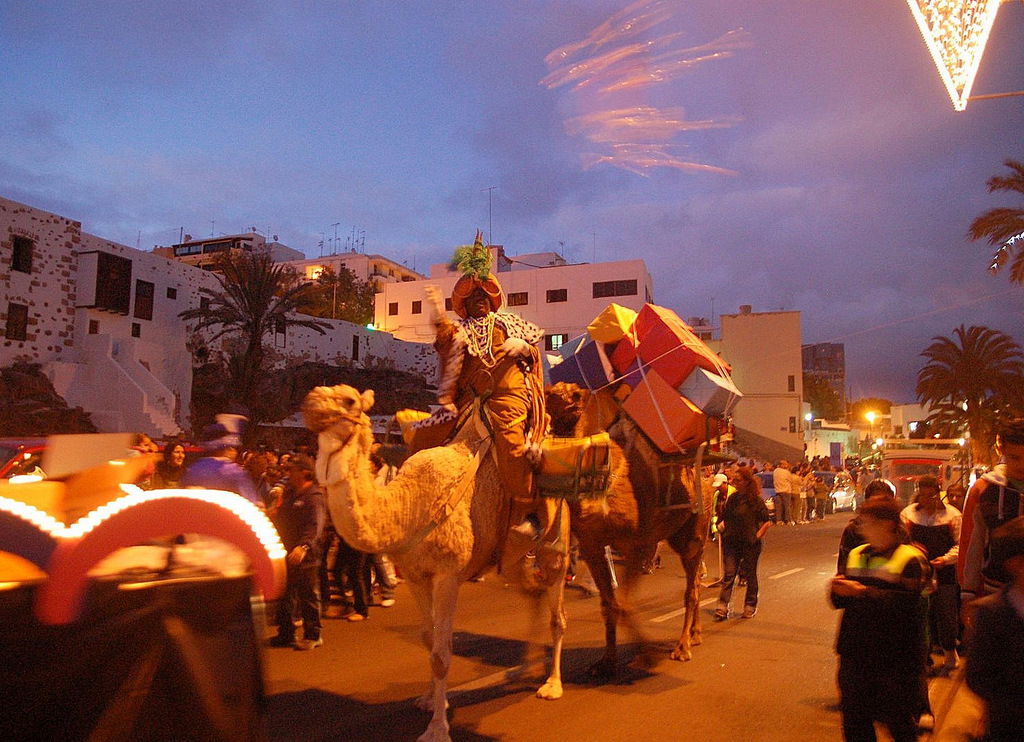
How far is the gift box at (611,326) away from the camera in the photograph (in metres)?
8.12

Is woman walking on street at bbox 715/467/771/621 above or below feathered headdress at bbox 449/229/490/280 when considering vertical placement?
below

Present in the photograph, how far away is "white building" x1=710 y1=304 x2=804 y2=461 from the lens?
47844 millimetres

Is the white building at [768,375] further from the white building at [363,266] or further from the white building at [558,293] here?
the white building at [363,266]

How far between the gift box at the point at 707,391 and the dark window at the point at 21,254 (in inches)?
1165

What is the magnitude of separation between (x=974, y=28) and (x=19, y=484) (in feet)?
29.0

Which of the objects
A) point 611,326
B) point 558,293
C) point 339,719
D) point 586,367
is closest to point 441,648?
point 339,719

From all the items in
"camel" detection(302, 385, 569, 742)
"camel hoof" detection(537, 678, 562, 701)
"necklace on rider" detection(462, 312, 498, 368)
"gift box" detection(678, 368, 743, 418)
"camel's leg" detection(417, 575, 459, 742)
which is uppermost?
"necklace on rider" detection(462, 312, 498, 368)

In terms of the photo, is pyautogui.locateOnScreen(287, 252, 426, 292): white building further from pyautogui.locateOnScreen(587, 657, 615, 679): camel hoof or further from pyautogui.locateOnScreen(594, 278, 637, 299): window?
pyautogui.locateOnScreen(587, 657, 615, 679): camel hoof

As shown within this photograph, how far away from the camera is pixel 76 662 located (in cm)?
216

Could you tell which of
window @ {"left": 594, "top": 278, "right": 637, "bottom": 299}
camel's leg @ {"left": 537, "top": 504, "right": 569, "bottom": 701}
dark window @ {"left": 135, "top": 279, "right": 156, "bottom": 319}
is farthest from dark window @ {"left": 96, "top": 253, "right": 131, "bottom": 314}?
camel's leg @ {"left": 537, "top": 504, "right": 569, "bottom": 701}

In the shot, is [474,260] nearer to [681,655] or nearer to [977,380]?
[681,655]

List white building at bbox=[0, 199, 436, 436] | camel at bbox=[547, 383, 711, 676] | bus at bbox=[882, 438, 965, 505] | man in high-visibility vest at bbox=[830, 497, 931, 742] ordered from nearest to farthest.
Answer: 1. man in high-visibility vest at bbox=[830, 497, 931, 742]
2. camel at bbox=[547, 383, 711, 676]
3. bus at bbox=[882, 438, 965, 505]
4. white building at bbox=[0, 199, 436, 436]

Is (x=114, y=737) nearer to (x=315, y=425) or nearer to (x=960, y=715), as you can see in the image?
(x=315, y=425)

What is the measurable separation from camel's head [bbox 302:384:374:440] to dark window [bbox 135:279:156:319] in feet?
107
